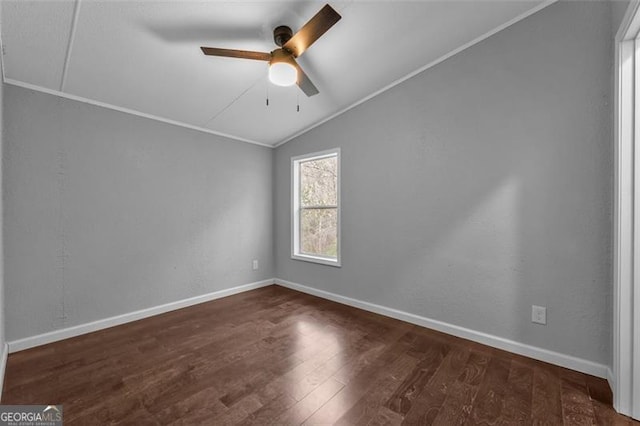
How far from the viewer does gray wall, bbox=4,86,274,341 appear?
224cm

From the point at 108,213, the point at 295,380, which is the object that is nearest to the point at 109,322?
the point at 108,213

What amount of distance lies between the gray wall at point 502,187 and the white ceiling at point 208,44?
1.14ft

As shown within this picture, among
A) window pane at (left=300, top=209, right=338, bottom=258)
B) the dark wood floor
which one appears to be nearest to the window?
window pane at (left=300, top=209, right=338, bottom=258)

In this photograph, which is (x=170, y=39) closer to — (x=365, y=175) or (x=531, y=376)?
(x=365, y=175)

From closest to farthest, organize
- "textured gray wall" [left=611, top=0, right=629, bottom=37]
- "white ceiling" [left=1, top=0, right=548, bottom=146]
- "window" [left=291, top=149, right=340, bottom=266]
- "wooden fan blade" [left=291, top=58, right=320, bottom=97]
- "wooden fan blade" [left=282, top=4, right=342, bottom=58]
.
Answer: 1. "wooden fan blade" [left=282, top=4, right=342, bottom=58]
2. "textured gray wall" [left=611, top=0, right=629, bottom=37]
3. "white ceiling" [left=1, top=0, right=548, bottom=146]
4. "wooden fan blade" [left=291, top=58, right=320, bottom=97]
5. "window" [left=291, top=149, right=340, bottom=266]

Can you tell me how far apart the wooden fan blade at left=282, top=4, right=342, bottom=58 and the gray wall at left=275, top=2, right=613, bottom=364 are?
1.51 metres

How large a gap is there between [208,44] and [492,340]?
10.8 ft

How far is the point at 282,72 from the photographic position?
182 centimetres

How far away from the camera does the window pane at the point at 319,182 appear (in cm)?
364

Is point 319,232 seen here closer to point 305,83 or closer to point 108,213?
point 305,83

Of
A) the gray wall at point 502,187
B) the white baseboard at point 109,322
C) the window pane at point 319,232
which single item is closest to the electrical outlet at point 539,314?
the gray wall at point 502,187

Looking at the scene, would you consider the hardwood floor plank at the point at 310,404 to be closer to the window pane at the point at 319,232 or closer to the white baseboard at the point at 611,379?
the white baseboard at the point at 611,379

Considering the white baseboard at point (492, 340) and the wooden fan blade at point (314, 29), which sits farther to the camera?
the white baseboard at point (492, 340)

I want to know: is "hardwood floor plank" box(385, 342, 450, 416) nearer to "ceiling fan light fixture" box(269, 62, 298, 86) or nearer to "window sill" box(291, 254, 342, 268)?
"window sill" box(291, 254, 342, 268)
